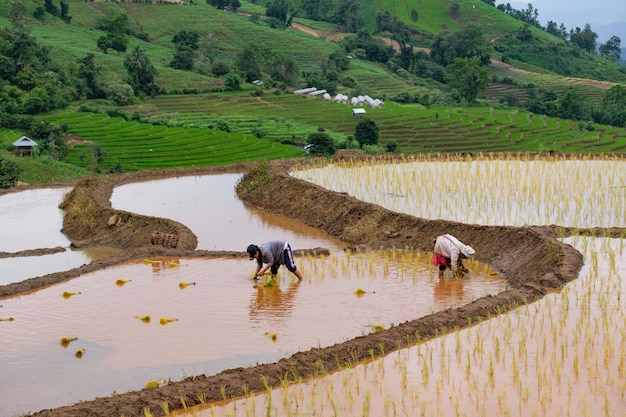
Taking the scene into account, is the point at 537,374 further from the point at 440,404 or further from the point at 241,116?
the point at 241,116

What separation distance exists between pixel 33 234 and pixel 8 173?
817 centimetres

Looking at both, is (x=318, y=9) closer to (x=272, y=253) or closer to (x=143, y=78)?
(x=143, y=78)

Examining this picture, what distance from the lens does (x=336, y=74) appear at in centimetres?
6506

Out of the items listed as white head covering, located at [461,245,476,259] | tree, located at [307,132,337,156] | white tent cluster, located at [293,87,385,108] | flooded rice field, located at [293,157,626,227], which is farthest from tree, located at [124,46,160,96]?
white head covering, located at [461,245,476,259]

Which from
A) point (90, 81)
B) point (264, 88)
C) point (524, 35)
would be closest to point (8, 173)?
point (90, 81)

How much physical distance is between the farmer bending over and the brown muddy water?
0.18m

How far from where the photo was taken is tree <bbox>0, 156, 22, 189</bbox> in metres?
24.8

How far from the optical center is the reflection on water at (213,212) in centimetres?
1616

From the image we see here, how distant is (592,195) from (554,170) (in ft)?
10.9

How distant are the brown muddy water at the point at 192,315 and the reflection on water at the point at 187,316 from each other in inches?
0.6

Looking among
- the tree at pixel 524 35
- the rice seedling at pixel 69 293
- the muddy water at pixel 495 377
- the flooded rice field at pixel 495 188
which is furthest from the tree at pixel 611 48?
the muddy water at pixel 495 377

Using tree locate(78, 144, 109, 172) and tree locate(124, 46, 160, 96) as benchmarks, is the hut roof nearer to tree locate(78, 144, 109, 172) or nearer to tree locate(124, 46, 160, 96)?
tree locate(78, 144, 109, 172)

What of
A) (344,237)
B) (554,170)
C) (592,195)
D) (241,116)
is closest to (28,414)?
(344,237)

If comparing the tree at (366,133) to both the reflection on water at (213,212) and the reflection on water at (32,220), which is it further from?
the reflection on water at (32,220)
